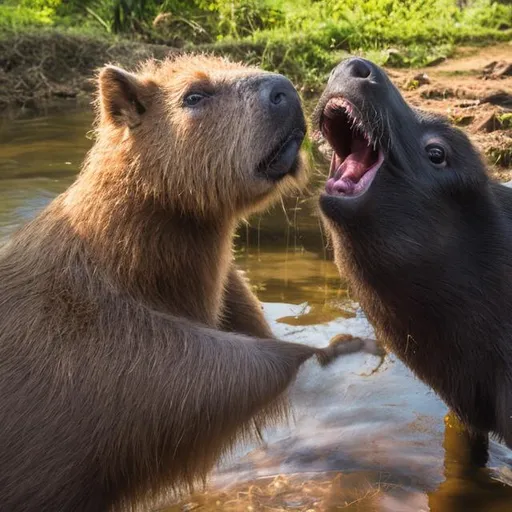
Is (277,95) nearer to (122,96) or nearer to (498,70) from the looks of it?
(122,96)

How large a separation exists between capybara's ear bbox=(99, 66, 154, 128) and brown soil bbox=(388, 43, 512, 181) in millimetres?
2839

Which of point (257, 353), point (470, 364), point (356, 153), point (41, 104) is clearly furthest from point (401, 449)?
point (41, 104)

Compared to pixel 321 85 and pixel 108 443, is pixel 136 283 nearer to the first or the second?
pixel 108 443

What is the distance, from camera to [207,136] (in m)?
4.00

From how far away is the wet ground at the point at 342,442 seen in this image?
4.33 m

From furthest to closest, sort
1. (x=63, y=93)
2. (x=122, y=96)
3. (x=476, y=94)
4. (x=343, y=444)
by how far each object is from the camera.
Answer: (x=63, y=93)
(x=476, y=94)
(x=343, y=444)
(x=122, y=96)

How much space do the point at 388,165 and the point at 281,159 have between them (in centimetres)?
48

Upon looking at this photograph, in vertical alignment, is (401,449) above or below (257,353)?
below

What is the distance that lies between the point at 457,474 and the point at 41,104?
36.2 ft

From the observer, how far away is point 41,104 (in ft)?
46.0

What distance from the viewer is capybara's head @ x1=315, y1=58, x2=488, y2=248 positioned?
3730 millimetres

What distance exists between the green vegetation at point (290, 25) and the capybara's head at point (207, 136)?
8851 millimetres

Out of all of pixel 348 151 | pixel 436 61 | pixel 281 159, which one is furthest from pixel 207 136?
pixel 436 61

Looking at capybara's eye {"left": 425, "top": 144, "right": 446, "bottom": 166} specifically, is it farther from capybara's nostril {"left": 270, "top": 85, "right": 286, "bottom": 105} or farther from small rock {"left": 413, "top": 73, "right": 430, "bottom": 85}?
small rock {"left": 413, "top": 73, "right": 430, "bottom": 85}
